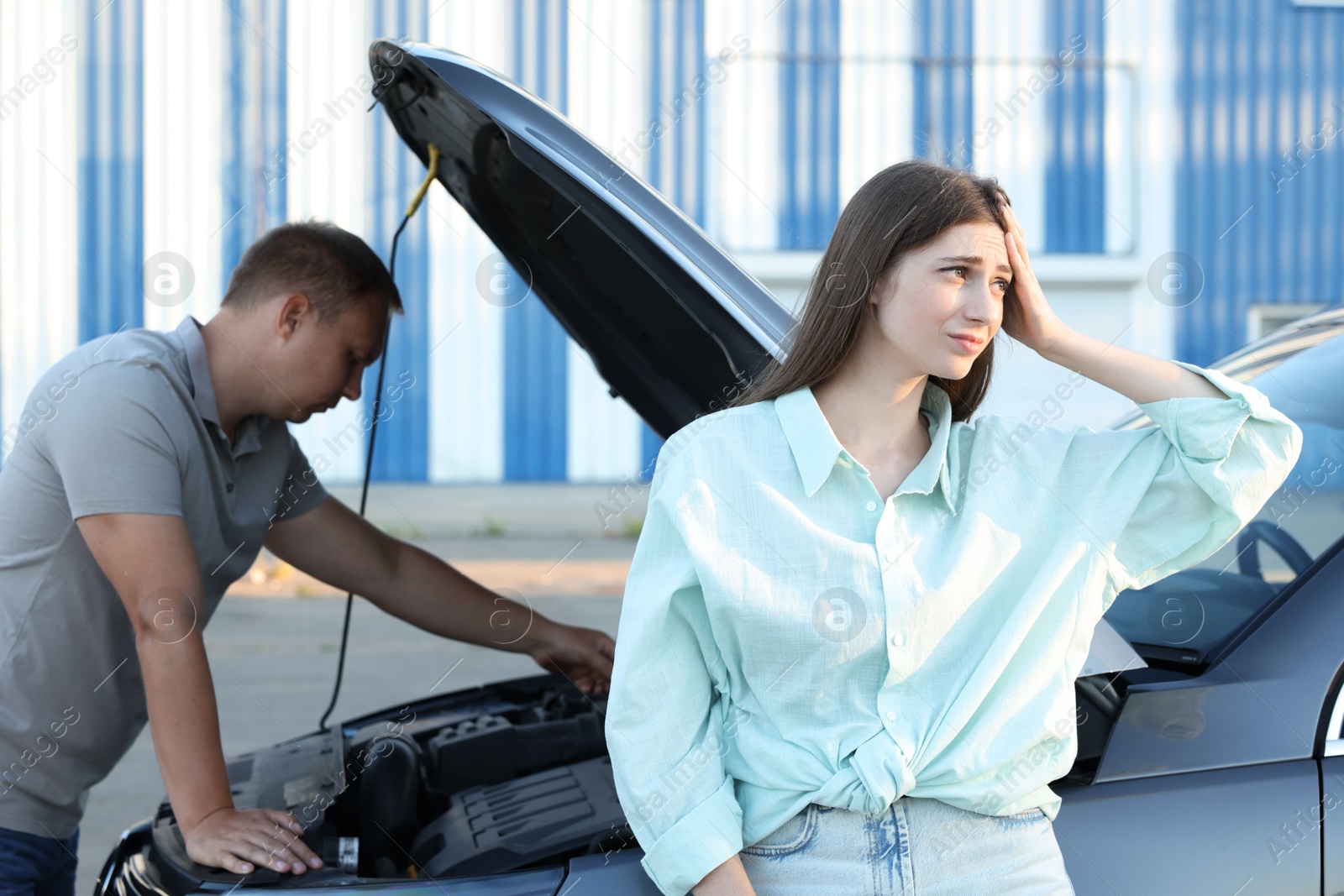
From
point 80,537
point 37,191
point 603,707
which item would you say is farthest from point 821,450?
point 37,191

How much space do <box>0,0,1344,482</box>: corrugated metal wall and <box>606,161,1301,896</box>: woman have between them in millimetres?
8885

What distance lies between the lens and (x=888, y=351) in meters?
1.35

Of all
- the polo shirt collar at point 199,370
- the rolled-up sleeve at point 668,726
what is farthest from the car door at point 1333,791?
the polo shirt collar at point 199,370

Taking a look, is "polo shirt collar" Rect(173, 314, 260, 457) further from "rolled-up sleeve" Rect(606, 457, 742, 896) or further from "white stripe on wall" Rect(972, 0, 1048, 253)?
"white stripe on wall" Rect(972, 0, 1048, 253)

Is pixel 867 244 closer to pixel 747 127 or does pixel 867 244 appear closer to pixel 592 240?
pixel 592 240

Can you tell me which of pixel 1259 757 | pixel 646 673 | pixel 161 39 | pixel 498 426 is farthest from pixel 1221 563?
pixel 161 39

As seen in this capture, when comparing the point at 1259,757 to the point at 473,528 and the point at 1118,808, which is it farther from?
the point at 473,528

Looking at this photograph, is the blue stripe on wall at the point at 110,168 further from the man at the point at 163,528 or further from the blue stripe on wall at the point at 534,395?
the man at the point at 163,528

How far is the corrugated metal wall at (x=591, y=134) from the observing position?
1045 cm

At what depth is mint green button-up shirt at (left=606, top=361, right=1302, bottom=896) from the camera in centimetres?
124

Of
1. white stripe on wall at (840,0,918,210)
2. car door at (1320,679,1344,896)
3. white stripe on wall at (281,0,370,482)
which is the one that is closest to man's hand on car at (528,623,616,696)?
car door at (1320,679,1344,896)

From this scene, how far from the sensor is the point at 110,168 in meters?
10.6

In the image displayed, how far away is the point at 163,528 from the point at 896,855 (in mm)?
1280

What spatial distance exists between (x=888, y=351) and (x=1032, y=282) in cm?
23
